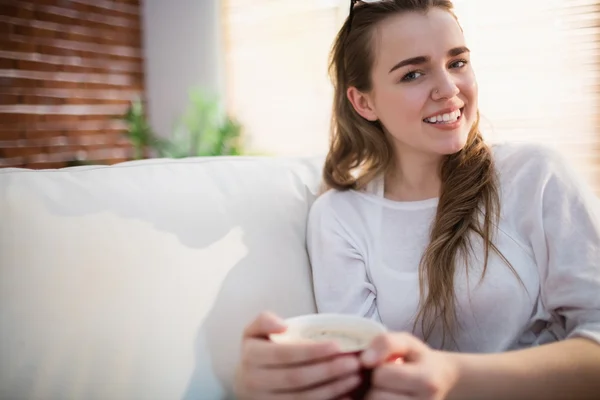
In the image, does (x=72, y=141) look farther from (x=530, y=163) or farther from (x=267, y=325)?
(x=267, y=325)

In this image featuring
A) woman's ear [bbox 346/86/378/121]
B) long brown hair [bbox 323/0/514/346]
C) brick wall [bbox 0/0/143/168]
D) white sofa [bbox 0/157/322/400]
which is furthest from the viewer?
brick wall [bbox 0/0/143/168]

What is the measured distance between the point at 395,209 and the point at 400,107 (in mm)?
219

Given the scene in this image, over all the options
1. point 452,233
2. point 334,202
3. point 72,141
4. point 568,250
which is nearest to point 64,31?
point 72,141

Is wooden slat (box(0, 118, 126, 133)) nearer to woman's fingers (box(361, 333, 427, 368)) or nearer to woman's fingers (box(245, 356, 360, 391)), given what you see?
woman's fingers (box(245, 356, 360, 391))

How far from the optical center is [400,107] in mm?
1166

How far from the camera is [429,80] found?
1.13 meters

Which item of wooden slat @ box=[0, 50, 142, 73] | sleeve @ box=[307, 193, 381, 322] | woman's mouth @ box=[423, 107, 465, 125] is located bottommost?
sleeve @ box=[307, 193, 381, 322]

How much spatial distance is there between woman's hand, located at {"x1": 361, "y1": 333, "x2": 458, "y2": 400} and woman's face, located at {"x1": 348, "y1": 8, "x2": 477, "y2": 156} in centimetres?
56

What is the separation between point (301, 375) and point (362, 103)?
2.81 feet

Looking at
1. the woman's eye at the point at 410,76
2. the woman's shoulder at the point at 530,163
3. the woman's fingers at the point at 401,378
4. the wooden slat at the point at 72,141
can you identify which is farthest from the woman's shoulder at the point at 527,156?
the wooden slat at the point at 72,141

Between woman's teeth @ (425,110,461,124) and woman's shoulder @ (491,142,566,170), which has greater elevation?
woman's teeth @ (425,110,461,124)

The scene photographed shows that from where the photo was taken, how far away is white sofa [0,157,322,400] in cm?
77

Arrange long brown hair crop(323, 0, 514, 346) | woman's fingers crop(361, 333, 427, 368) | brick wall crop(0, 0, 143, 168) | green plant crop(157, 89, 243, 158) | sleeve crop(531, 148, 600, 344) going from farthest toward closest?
1. brick wall crop(0, 0, 143, 168)
2. green plant crop(157, 89, 243, 158)
3. long brown hair crop(323, 0, 514, 346)
4. sleeve crop(531, 148, 600, 344)
5. woman's fingers crop(361, 333, 427, 368)

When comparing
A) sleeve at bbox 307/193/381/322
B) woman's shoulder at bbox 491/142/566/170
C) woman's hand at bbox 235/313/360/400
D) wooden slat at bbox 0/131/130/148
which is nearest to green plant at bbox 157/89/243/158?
wooden slat at bbox 0/131/130/148
